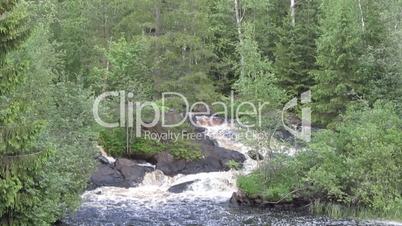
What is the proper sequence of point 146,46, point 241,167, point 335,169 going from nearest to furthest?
point 335,169 → point 241,167 → point 146,46

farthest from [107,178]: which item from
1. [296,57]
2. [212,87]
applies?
[296,57]

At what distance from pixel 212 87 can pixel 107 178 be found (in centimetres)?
1090

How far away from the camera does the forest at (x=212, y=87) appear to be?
15203 mm

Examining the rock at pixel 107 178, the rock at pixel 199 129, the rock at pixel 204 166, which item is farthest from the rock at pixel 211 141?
the rock at pixel 107 178

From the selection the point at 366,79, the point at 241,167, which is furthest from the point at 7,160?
the point at 366,79

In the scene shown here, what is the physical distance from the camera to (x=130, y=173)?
2709 cm

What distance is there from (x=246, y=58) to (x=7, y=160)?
1519 centimetres

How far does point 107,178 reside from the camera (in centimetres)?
2650

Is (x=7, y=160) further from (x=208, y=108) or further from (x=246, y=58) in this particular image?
(x=208, y=108)

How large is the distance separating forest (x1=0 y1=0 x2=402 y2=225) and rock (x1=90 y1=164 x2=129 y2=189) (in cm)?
185

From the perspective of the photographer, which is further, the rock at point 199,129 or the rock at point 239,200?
the rock at point 199,129

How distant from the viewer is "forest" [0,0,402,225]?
49.9 feet

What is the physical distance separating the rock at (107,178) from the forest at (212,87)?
1851 mm

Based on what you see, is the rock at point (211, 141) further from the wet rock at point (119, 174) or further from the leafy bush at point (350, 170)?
the leafy bush at point (350, 170)
